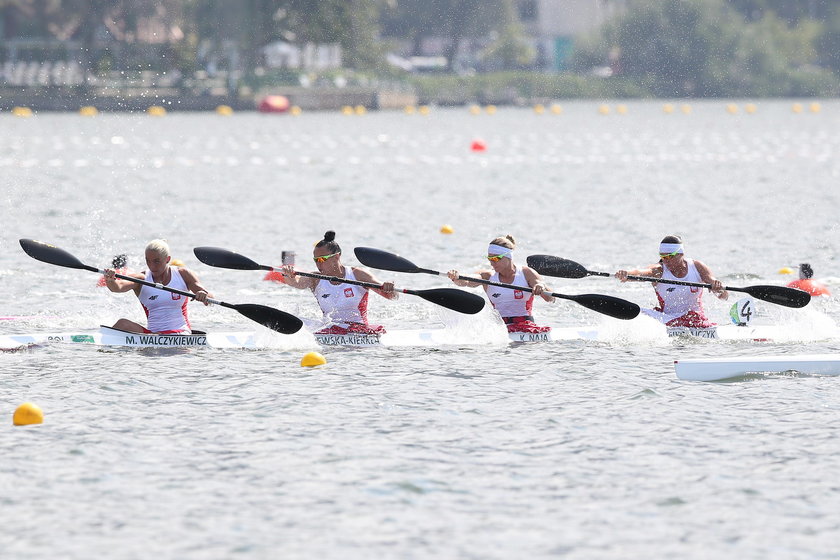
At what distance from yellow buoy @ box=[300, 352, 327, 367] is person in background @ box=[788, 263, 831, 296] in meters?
6.25

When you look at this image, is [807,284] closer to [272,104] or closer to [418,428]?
[418,428]

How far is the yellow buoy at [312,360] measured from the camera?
14781mm

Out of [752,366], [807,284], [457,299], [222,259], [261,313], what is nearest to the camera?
[752,366]

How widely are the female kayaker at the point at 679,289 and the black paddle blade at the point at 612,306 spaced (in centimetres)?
55

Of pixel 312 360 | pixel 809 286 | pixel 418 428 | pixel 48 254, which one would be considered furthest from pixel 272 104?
pixel 418 428

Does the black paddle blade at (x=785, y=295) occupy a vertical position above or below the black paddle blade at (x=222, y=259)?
below

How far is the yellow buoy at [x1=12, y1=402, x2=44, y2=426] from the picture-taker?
1233 centimetres

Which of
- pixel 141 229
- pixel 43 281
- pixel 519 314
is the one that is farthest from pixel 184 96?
pixel 519 314

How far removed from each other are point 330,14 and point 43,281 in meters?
64.1

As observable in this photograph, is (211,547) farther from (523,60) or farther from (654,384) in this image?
(523,60)

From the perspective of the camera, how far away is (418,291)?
634 inches

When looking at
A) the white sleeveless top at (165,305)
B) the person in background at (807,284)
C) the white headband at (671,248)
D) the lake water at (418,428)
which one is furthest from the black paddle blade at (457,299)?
the person in background at (807,284)

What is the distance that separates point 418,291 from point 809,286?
5.34 m

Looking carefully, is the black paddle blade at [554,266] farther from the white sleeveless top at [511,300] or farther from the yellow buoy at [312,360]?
the yellow buoy at [312,360]
